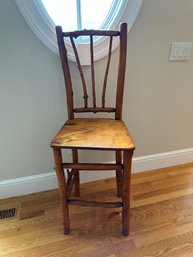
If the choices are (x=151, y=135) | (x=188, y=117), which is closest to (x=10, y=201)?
(x=151, y=135)

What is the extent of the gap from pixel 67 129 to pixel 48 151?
384 millimetres

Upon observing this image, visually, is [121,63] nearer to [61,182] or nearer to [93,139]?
[93,139]

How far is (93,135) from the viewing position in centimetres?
98

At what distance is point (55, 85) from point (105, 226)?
90 centimetres

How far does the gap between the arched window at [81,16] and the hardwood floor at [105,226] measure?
95 centimetres

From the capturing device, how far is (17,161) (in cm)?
131

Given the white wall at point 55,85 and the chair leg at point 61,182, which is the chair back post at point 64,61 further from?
the chair leg at point 61,182

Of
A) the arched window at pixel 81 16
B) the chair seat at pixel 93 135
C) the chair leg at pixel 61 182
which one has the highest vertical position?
the arched window at pixel 81 16

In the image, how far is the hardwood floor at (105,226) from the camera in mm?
1011

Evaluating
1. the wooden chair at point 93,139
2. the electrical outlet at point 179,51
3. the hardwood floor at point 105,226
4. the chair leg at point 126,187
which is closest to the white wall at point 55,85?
the electrical outlet at point 179,51

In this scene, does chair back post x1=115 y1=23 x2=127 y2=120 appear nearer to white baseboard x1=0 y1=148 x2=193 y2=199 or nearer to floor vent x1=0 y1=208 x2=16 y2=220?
white baseboard x1=0 y1=148 x2=193 y2=199

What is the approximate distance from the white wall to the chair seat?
26cm

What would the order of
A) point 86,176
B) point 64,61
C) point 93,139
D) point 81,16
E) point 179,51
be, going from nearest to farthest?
point 93,139 → point 64,61 → point 81,16 → point 179,51 → point 86,176

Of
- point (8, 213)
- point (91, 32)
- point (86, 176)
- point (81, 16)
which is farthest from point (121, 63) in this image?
point (8, 213)
